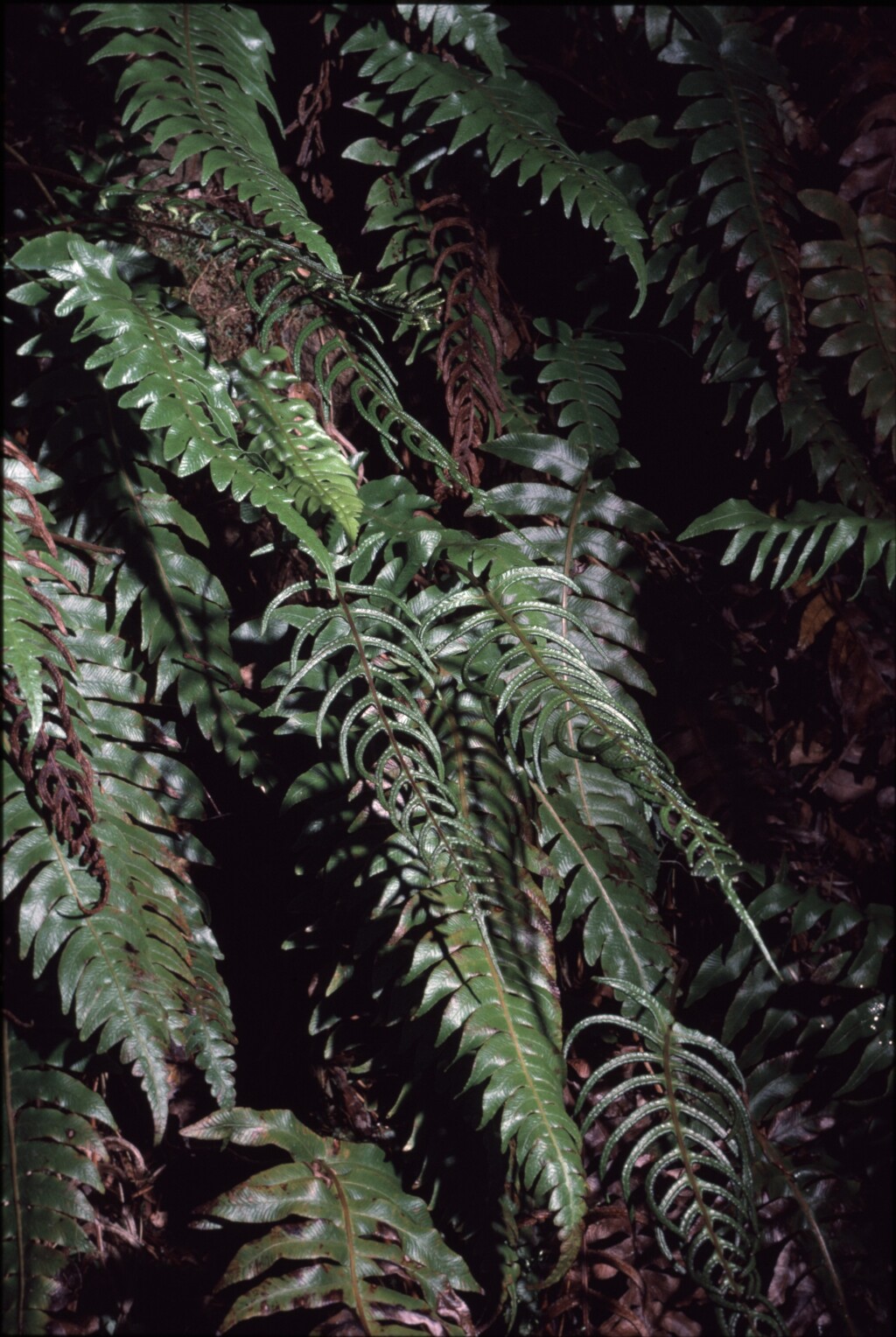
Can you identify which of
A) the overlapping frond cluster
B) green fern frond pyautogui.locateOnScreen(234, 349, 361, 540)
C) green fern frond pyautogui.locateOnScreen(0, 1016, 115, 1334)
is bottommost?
green fern frond pyautogui.locateOnScreen(0, 1016, 115, 1334)

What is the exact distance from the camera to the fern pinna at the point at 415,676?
1530 millimetres

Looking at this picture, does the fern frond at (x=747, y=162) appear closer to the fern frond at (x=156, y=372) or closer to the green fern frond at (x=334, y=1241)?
the fern frond at (x=156, y=372)

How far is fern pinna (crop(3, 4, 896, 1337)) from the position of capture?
5.02 feet

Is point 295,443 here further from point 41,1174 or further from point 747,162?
point 41,1174

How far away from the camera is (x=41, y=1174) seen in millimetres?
1530

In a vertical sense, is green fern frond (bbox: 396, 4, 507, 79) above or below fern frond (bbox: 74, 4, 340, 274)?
above

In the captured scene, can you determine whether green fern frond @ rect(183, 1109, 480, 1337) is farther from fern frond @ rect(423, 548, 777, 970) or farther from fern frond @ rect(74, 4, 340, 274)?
fern frond @ rect(74, 4, 340, 274)

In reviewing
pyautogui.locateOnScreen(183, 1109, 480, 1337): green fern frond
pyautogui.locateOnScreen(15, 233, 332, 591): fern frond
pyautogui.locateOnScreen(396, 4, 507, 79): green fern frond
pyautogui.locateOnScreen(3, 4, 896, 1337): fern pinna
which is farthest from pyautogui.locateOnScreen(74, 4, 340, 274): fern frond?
pyautogui.locateOnScreen(183, 1109, 480, 1337): green fern frond

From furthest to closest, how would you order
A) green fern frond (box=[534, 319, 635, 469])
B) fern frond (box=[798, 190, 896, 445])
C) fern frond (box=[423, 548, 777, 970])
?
green fern frond (box=[534, 319, 635, 469])
fern frond (box=[798, 190, 896, 445])
fern frond (box=[423, 548, 777, 970])

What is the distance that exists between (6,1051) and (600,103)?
7.36 ft

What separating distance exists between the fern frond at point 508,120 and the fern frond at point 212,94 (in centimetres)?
23

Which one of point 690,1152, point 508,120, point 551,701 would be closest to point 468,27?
point 508,120

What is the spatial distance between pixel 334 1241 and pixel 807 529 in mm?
1489

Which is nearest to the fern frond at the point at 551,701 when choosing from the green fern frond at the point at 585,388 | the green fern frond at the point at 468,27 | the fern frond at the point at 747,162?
the green fern frond at the point at 585,388
